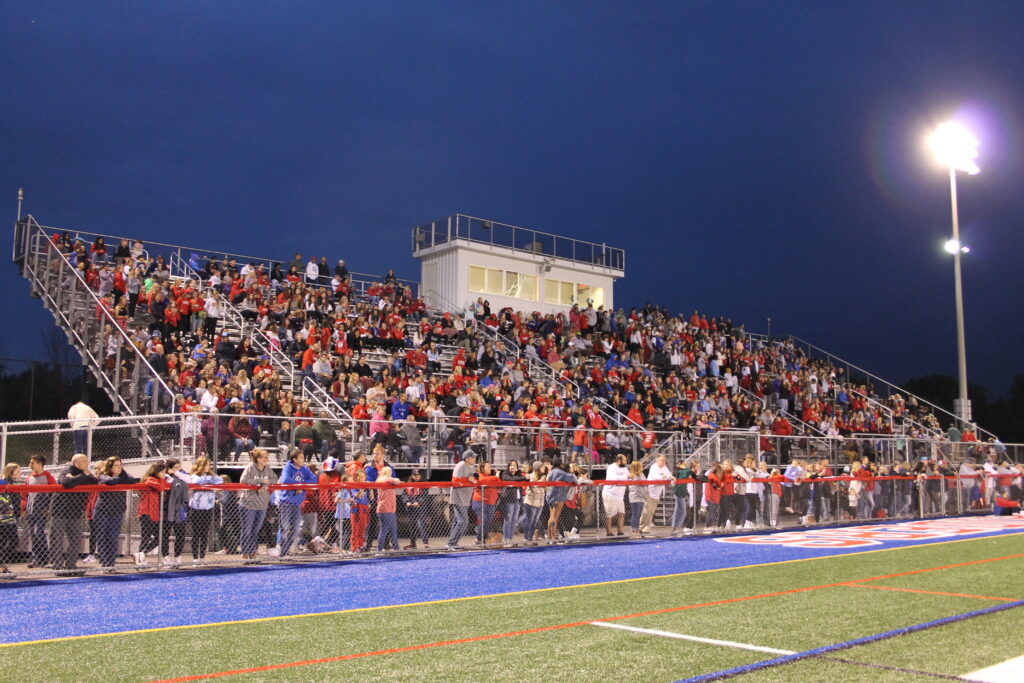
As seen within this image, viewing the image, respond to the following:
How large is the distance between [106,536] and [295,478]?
2952 millimetres

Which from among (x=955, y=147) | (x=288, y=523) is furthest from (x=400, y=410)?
(x=955, y=147)

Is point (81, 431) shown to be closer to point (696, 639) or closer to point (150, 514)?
point (150, 514)

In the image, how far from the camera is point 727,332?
3816 centimetres

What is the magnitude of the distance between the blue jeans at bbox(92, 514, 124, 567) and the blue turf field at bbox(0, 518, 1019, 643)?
0.41 m

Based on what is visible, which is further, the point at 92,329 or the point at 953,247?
the point at 953,247

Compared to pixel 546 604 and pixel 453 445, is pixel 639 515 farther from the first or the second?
pixel 546 604

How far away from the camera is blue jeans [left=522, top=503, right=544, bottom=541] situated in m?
16.4

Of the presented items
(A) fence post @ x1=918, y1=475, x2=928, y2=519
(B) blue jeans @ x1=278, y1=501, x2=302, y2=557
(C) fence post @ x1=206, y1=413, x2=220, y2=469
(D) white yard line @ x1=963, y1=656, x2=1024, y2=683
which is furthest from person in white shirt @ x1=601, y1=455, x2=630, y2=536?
(D) white yard line @ x1=963, y1=656, x2=1024, y2=683

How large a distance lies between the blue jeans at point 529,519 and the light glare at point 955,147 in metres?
20.6

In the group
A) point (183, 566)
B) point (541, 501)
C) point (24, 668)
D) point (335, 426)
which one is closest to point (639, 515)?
point (541, 501)

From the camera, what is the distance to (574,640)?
7598 millimetres

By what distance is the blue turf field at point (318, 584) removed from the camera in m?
8.84

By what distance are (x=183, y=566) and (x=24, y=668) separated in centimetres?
626

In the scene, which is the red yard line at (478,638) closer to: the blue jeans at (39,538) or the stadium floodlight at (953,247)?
the blue jeans at (39,538)
